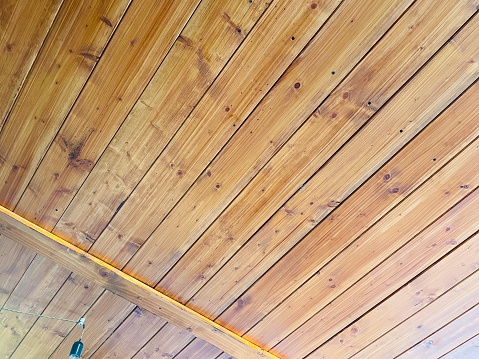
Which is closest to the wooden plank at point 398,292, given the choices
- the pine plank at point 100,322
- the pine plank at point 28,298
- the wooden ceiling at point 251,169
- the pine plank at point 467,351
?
the wooden ceiling at point 251,169

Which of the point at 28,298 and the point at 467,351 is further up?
the point at 28,298

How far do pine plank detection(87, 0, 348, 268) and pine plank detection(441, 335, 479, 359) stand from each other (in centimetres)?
124

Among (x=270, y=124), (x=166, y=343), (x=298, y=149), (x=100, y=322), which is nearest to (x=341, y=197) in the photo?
(x=298, y=149)

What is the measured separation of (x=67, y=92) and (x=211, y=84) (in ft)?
1.45

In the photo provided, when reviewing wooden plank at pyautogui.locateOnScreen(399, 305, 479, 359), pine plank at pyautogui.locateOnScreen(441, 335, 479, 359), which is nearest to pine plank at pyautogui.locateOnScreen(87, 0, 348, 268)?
wooden plank at pyautogui.locateOnScreen(399, 305, 479, 359)

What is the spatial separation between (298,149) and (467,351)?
1.11 metres

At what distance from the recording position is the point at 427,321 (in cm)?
159

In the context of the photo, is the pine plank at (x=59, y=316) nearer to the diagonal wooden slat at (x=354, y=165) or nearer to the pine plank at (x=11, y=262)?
the pine plank at (x=11, y=262)

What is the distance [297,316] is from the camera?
5.35ft

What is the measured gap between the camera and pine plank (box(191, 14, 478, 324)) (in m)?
1.17

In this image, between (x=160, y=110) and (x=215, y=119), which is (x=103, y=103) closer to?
(x=160, y=110)

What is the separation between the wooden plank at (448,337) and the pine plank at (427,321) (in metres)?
0.02

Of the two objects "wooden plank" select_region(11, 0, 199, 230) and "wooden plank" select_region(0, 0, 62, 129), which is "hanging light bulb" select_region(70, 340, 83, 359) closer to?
"wooden plank" select_region(11, 0, 199, 230)

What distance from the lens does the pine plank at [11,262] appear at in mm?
1625
